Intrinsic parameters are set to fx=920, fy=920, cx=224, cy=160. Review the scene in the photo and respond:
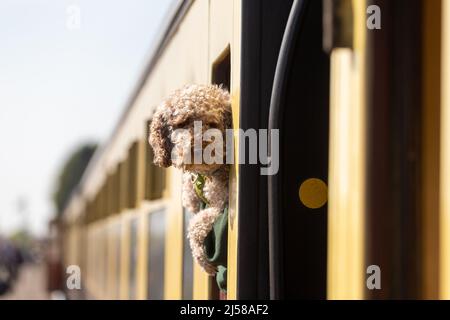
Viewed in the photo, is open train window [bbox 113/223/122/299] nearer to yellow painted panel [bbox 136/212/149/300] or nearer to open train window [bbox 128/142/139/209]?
open train window [bbox 128/142/139/209]

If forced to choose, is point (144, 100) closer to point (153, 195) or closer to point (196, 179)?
point (153, 195)

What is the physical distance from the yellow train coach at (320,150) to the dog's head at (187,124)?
6 centimetres

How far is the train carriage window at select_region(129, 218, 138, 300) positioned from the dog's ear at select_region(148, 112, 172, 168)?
302 cm

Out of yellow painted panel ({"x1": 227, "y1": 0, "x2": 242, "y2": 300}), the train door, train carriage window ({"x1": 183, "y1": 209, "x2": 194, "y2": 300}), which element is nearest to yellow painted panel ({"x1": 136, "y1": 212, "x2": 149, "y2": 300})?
train carriage window ({"x1": 183, "y1": 209, "x2": 194, "y2": 300})

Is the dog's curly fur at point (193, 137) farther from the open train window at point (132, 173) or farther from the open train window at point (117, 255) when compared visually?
the open train window at point (117, 255)

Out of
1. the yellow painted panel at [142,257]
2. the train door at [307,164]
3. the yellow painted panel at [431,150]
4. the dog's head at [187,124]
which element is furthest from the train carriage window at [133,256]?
the yellow painted panel at [431,150]

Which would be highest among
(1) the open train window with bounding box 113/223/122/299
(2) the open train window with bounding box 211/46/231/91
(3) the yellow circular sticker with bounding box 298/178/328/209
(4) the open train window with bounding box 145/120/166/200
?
(2) the open train window with bounding box 211/46/231/91

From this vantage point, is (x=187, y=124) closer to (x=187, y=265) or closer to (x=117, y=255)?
(x=187, y=265)

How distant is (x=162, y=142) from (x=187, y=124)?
0.30 ft

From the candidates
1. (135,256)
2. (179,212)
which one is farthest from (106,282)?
(179,212)

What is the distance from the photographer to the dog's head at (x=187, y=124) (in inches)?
99.4

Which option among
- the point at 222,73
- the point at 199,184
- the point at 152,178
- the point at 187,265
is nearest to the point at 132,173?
the point at 152,178

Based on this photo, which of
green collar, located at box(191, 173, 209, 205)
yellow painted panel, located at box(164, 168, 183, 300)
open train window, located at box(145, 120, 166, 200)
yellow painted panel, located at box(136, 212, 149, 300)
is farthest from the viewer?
yellow painted panel, located at box(136, 212, 149, 300)

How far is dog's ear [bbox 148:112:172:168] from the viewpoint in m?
2.59
